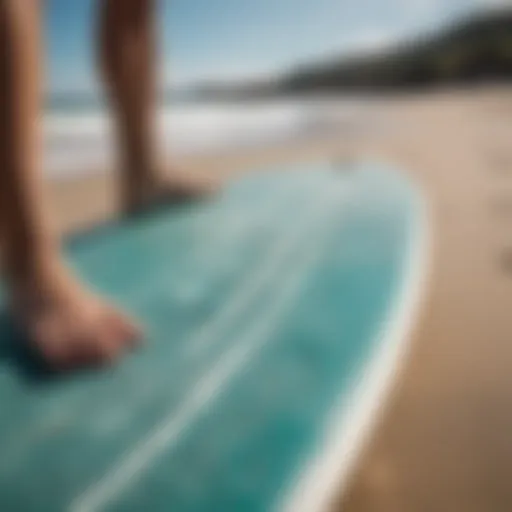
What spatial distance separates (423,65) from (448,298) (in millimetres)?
370

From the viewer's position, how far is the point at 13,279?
620mm

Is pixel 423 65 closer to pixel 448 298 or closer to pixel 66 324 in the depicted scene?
pixel 448 298

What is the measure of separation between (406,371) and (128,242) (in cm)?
35

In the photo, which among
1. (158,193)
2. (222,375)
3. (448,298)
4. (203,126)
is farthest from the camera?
(203,126)

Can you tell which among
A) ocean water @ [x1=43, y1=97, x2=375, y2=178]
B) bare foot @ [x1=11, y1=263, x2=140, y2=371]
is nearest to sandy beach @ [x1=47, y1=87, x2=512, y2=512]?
ocean water @ [x1=43, y1=97, x2=375, y2=178]

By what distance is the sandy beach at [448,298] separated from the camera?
64 cm

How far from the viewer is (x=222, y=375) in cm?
58

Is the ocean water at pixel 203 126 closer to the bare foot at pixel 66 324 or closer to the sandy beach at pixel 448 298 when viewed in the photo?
the sandy beach at pixel 448 298

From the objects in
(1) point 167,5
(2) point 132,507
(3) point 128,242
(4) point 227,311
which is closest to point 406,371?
(4) point 227,311

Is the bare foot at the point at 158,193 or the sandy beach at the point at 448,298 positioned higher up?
the bare foot at the point at 158,193

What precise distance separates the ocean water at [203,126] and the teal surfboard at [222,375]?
291mm

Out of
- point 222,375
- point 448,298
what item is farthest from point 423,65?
point 222,375

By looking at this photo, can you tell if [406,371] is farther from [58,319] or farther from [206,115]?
[206,115]

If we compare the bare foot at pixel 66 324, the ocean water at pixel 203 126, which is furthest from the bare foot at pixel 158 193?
the bare foot at pixel 66 324
